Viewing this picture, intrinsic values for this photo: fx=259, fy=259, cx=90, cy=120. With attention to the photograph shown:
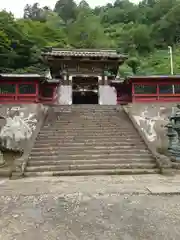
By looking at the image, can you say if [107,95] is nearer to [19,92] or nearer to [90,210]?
[19,92]

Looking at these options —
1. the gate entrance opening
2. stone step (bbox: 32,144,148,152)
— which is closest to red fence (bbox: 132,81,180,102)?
stone step (bbox: 32,144,148,152)

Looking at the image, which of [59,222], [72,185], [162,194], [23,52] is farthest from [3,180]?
[23,52]

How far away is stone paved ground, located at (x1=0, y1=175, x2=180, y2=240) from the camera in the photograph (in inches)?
156

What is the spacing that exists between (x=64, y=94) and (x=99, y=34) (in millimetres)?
33863

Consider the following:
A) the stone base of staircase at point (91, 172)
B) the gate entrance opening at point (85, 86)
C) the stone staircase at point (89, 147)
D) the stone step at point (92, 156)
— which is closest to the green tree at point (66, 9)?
the gate entrance opening at point (85, 86)

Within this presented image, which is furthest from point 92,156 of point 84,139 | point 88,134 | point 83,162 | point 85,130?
point 85,130

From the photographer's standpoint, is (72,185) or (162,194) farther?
(72,185)

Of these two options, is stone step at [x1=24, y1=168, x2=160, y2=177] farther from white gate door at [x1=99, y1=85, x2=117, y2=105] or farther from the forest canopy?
the forest canopy

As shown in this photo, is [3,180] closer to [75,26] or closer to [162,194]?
[162,194]

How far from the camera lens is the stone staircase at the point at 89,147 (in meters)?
9.14

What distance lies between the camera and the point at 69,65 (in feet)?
66.4

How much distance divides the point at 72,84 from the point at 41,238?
17774 mm

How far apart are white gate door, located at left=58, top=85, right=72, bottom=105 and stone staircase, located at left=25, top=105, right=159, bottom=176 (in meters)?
5.34

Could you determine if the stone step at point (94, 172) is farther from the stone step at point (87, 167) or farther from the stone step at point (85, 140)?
the stone step at point (85, 140)
